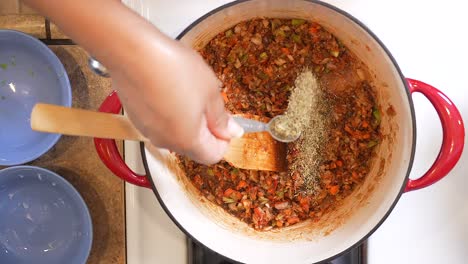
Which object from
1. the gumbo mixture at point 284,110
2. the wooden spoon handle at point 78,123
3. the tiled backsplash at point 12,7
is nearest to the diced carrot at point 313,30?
the gumbo mixture at point 284,110

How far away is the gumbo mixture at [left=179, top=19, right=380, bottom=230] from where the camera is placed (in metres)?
0.81

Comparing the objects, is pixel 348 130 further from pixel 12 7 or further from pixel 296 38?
pixel 12 7

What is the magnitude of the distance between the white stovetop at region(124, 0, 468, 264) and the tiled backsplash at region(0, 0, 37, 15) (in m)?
0.24

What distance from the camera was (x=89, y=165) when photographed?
2.99ft

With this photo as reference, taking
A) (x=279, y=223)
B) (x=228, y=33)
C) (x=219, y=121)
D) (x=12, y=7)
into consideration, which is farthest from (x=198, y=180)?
(x=12, y=7)

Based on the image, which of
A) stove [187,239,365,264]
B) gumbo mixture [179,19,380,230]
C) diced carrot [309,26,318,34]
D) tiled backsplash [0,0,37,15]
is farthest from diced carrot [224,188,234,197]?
tiled backsplash [0,0,37,15]

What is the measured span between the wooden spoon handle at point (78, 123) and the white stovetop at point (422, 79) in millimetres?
257

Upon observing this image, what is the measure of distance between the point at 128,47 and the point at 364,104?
53 centimetres

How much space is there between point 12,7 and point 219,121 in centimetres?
64

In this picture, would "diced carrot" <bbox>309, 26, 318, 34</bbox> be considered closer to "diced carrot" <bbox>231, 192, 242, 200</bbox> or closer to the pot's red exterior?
the pot's red exterior

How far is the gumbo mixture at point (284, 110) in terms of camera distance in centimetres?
81

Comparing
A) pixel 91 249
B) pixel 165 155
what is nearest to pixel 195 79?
pixel 165 155

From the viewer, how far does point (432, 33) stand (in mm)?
812

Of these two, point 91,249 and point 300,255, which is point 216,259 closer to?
point 300,255
